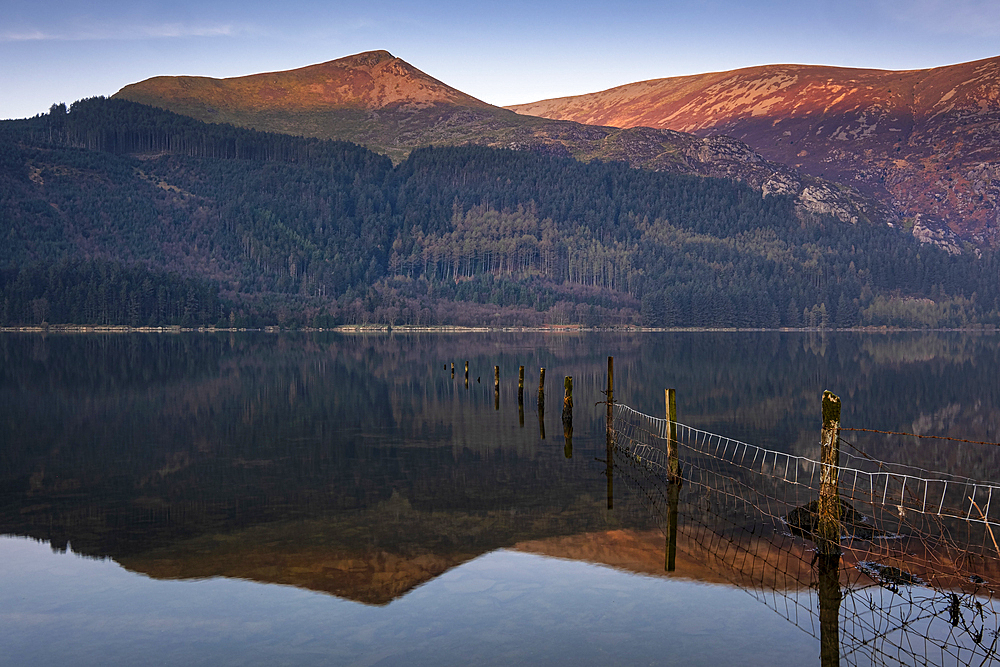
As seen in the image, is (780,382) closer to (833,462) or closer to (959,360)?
(959,360)

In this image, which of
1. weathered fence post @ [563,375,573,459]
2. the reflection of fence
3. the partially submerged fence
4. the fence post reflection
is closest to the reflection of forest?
weathered fence post @ [563,375,573,459]

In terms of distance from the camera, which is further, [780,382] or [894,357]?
[894,357]

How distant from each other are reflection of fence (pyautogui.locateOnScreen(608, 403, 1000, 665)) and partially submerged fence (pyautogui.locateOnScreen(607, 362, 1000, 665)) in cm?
3

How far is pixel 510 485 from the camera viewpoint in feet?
95.6

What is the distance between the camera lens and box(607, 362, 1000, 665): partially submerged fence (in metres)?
16.0

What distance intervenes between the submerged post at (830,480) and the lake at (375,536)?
5.47 feet

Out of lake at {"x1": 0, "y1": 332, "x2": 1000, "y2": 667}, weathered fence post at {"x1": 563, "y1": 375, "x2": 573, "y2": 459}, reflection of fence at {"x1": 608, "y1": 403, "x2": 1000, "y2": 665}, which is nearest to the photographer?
lake at {"x1": 0, "y1": 332, "x2": 1000, "y2": 667}

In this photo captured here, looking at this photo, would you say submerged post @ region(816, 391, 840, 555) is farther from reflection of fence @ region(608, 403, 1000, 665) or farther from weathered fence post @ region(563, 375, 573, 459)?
weathered fence post @ region(563, 375, 573, 459)

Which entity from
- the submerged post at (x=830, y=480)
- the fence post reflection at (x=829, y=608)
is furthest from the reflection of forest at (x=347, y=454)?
the fence post reflection at (x=829, y=608)

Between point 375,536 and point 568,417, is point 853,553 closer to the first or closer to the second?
point 375,536

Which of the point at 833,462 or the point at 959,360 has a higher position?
the point at 833,462

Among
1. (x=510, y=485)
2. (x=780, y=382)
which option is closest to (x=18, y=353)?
(x=780, y=382)

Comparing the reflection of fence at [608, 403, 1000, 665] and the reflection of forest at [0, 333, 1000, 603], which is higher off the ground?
the reflection of fence at [608, 403, 1000, 665]

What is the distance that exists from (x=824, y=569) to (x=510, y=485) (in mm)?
11817
